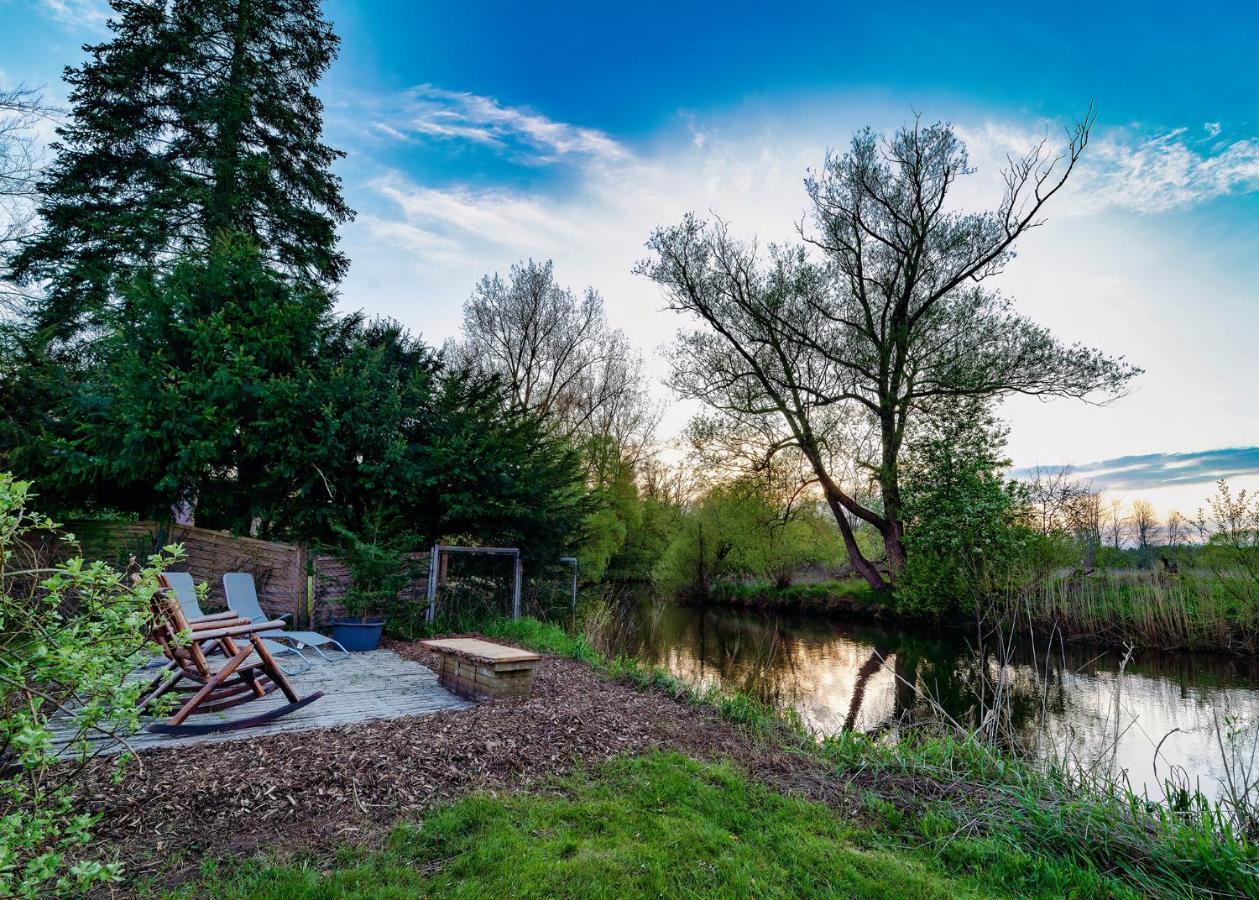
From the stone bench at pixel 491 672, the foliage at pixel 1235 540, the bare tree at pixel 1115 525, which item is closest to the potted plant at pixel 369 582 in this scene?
the stone bench at pixel 491 672

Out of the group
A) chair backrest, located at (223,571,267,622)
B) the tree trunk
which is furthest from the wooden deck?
the tree trunk

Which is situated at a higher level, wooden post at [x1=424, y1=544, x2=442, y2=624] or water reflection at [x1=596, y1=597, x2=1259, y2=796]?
wooden post at [x1=424, y1=544, x2=442, y2=624]

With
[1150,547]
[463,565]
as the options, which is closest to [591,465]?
[463,565]

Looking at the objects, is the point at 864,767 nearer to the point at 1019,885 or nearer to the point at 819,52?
the point at 1019,885

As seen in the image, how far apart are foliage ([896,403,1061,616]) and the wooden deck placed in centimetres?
961

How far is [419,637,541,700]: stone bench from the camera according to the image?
16.3 ft

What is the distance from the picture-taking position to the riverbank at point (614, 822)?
2.53 m

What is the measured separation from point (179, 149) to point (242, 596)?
10420 mm

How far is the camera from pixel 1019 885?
272 cm

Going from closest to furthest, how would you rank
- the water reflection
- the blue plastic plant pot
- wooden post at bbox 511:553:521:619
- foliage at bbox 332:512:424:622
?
the water reflection
the blue plastic plant pot
foliage at bbox 332:512:424:622
wooden post at bbox 511:553:521:619

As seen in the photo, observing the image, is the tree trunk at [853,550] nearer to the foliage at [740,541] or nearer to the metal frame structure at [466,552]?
the foliage at [740,541]

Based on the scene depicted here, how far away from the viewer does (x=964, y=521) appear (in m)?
11.6

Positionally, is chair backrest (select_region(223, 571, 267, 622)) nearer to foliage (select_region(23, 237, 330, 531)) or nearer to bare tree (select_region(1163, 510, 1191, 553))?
foliage (select_region(23, 237, 330, 531))

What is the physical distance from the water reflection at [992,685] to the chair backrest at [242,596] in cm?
516
